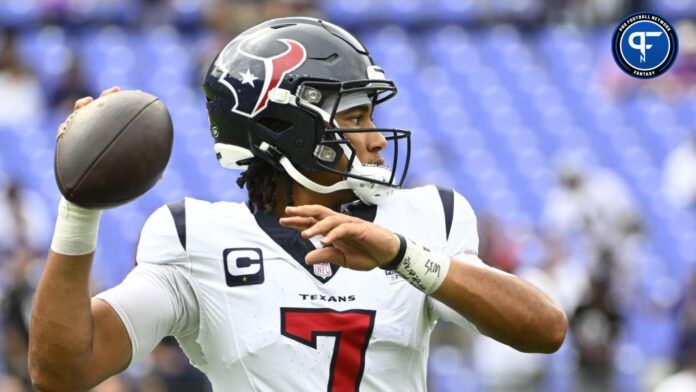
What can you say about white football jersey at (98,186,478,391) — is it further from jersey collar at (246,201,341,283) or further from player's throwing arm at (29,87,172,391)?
player's throwing arm at (29,87,172,391)

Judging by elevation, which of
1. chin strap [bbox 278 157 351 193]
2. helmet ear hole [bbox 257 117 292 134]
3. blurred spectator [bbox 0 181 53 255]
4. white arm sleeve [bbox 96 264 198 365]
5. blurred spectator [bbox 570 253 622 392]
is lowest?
blurred spectator [bbox 0 181 53 255]

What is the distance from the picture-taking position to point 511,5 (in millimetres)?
14922

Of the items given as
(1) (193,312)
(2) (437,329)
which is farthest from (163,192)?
(1) (193,312)

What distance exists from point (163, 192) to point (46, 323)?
7429 millimetres

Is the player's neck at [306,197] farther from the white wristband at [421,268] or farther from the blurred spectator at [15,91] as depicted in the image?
the blurred spectator at [15,91]

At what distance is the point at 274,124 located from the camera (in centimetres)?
370

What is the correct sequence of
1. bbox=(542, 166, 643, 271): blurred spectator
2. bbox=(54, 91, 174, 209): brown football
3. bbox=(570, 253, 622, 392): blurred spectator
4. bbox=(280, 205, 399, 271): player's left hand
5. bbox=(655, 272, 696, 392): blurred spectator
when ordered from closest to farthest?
bbox=(280, 205, 399, 271): player's left hand < bbox=(54, 91, 174, 209): brown football < bbox=(655, 272, 696, 392): blurred spectator < bbox=(570, 253, 622, 392): blurred spectator < bbox=(542, 166, 643, 271): blurred spectator

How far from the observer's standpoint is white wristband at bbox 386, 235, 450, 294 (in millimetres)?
3248

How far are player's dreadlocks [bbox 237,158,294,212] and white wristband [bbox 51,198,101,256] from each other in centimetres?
54

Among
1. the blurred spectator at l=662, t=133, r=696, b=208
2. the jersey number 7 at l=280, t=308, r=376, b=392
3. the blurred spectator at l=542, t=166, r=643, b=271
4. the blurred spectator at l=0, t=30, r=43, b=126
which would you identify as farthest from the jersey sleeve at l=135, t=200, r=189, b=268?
the blurred spectator at l=662, t=133, r=696, b=208

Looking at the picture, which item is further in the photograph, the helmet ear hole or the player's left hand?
the helmet ear hole

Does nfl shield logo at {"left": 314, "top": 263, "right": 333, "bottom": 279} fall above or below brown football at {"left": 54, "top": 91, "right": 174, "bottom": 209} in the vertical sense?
below

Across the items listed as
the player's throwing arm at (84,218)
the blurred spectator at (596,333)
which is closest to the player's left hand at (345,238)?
the player's throwing arm at (84,218)

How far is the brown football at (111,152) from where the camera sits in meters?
3.26
